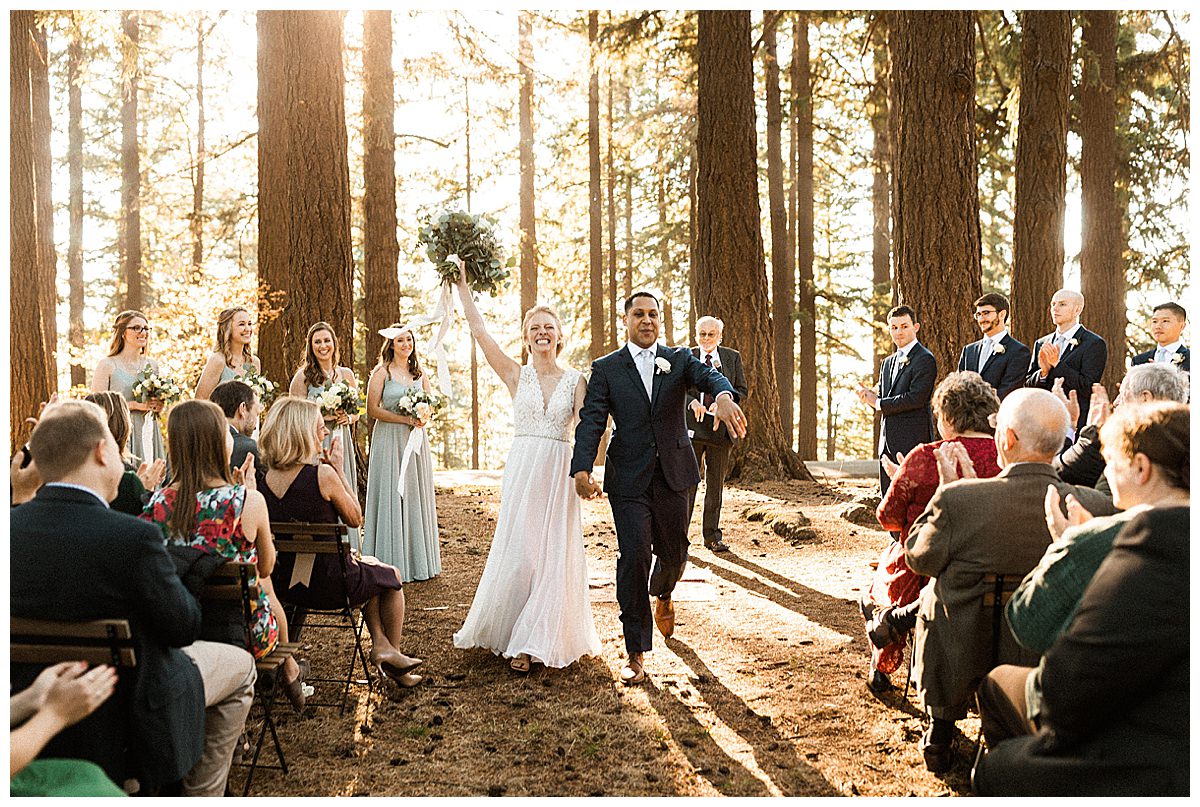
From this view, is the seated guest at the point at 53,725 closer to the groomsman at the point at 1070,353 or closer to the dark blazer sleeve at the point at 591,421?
the dark blazer sleeve at the point at 591,421

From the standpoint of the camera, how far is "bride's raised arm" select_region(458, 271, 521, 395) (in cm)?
603

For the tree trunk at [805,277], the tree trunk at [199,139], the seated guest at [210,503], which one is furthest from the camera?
the tree trunk at [199,139]

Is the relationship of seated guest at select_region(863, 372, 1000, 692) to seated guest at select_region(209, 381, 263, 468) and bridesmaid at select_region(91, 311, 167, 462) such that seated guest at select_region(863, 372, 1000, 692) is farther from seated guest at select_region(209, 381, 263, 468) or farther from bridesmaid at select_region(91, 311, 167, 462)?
bridesmaid at select_region(91, 311, 167, 462)

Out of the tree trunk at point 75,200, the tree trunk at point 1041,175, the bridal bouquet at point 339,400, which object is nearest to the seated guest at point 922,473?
the bridal bouquet at point 339,400

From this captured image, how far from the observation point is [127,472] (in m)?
4.75

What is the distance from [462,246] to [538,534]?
183 cm

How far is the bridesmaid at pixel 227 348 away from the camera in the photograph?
25.8 feet

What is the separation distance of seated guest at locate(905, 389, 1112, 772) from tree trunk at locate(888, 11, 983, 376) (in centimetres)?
630

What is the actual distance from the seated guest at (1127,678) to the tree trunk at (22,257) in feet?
34.6

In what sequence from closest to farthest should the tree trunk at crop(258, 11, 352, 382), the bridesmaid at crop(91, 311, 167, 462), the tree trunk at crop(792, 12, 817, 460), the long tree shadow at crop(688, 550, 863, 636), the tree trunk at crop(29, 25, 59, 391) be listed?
1. the long tree shadow at crop(688, 550, 863, 636)
2. the bridesmaid at crop(91, 311, 167, 462)
3. the tree trunk at crop(258, 11, 352, 382)
4. the tree trunk at crop(29, 25, 59, 391)
5. the tree trunk at crop(792, 12, 817, 460)

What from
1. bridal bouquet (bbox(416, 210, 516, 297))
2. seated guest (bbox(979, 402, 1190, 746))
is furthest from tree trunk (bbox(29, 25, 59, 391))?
seated guest (bbox(979, 402, 1190, 746))

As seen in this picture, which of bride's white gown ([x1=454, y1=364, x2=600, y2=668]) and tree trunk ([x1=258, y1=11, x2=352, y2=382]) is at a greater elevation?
tree trunk ([x1=258, y1=11, x2=352, y2=382])

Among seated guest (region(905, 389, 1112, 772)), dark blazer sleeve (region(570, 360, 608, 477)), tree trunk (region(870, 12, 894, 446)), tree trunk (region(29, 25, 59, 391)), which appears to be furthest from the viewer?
tree trunk (region(870, 12, 894, 446))
